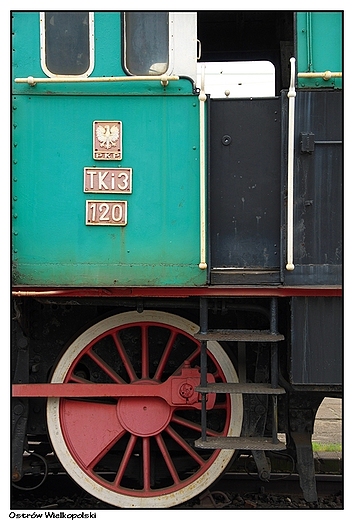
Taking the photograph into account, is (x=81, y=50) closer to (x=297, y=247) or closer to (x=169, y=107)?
(x=169, y=107)

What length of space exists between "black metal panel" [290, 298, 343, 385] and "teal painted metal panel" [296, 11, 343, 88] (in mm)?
1295

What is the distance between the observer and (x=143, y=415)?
3824 millimetres

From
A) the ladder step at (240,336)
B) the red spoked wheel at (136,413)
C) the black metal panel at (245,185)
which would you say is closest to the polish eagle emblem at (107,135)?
the black metal panel at (245,185)

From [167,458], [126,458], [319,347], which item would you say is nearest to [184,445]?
[167,458]

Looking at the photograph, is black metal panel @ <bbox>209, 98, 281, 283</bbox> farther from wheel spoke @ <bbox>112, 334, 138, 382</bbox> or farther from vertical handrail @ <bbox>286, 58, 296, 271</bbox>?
wheel spoke @ <bbox>112, 334, 138, 382</bbox>

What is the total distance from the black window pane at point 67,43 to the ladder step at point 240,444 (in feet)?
7.60

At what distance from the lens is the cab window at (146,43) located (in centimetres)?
350

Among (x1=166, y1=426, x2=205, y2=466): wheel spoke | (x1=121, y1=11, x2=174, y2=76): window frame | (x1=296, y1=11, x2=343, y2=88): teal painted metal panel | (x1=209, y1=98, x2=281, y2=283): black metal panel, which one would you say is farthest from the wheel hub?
(x1=296, y1=11, x2=343, y2=88): teal painted metal panel

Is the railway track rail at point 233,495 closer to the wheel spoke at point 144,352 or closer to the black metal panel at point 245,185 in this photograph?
the wheel spoke at point 144,352

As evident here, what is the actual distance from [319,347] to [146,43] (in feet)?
6.78

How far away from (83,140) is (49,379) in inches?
62.2

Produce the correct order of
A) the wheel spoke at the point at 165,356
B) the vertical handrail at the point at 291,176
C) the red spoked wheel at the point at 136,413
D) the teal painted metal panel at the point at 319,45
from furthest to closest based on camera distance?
the wheel spoke at the point at 165,356
the red spoked wheel at the point at 136,413
the teal painted metal panel at the point at 319,45
the vertical handrail at the point at 291,176

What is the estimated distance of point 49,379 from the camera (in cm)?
391

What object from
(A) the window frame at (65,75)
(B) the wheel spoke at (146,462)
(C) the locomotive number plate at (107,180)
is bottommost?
(B) the wheel spoke at (146,462)
